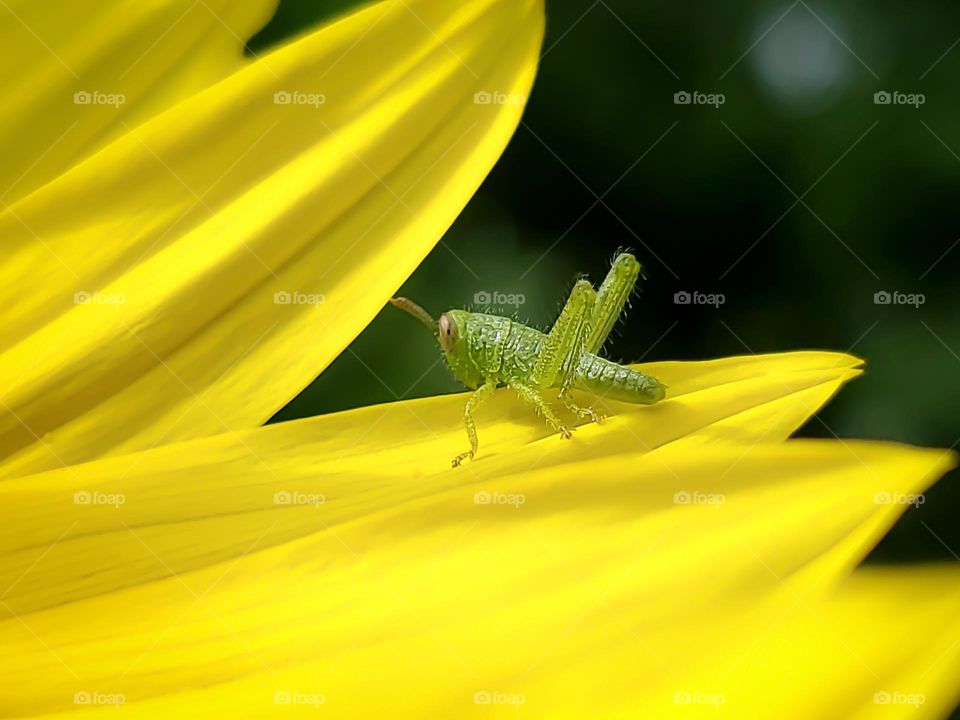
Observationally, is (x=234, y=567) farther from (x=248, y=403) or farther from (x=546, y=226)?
(x=546, y=226)

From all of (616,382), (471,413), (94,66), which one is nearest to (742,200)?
(616,382)

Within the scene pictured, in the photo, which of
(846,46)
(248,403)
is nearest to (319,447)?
(248,403)

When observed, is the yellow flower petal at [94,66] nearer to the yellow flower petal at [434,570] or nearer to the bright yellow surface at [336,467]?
the bright yellow surface at [336,467]

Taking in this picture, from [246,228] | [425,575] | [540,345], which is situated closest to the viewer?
[425,575]

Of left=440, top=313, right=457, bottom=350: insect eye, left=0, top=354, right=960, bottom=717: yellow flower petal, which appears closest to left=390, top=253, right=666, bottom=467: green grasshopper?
left=440, top=313, right=457, bottom=350: insect eye

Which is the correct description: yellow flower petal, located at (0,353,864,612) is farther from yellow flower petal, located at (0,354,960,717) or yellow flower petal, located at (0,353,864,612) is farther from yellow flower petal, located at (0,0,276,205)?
yellow flower petal, located at (0,0,276,205)

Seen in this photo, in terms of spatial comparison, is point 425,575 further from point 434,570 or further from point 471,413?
point 471,413
